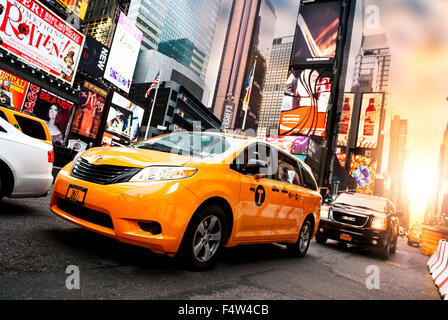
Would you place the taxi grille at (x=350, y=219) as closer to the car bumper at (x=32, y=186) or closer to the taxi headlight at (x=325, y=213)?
the taxi headlight at (x=325, y=213)

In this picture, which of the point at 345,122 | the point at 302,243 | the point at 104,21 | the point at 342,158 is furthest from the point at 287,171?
the point at 342,158

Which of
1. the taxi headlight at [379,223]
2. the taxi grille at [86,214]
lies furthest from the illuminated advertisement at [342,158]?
the taxi grille at [86,214]

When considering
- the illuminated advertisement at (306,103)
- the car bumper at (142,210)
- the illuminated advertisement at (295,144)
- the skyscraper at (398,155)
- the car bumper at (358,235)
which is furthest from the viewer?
the skyscraper at (398,155)

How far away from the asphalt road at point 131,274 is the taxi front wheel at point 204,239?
0.14 metres

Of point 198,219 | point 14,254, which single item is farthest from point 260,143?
point 14,254

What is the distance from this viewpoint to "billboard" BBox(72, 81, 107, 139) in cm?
3541

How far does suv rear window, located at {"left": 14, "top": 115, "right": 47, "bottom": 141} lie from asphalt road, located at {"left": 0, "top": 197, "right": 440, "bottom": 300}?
123cm

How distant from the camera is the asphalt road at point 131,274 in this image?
8.02 ft

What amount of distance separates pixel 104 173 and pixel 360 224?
7.27 meters

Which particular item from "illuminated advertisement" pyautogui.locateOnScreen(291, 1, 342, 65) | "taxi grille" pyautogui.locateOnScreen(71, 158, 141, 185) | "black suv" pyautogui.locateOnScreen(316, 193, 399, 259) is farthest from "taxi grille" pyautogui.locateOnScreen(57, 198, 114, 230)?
"illuminated advertisement" pyautogui.locateOnScreen(291, 1, 342, 65)

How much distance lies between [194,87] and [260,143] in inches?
4131

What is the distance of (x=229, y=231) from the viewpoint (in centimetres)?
375

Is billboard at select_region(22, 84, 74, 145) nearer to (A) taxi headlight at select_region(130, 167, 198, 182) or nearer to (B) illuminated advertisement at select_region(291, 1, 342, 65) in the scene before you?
(A) taxi headlight at select_region(130, 167, 198, 182)
